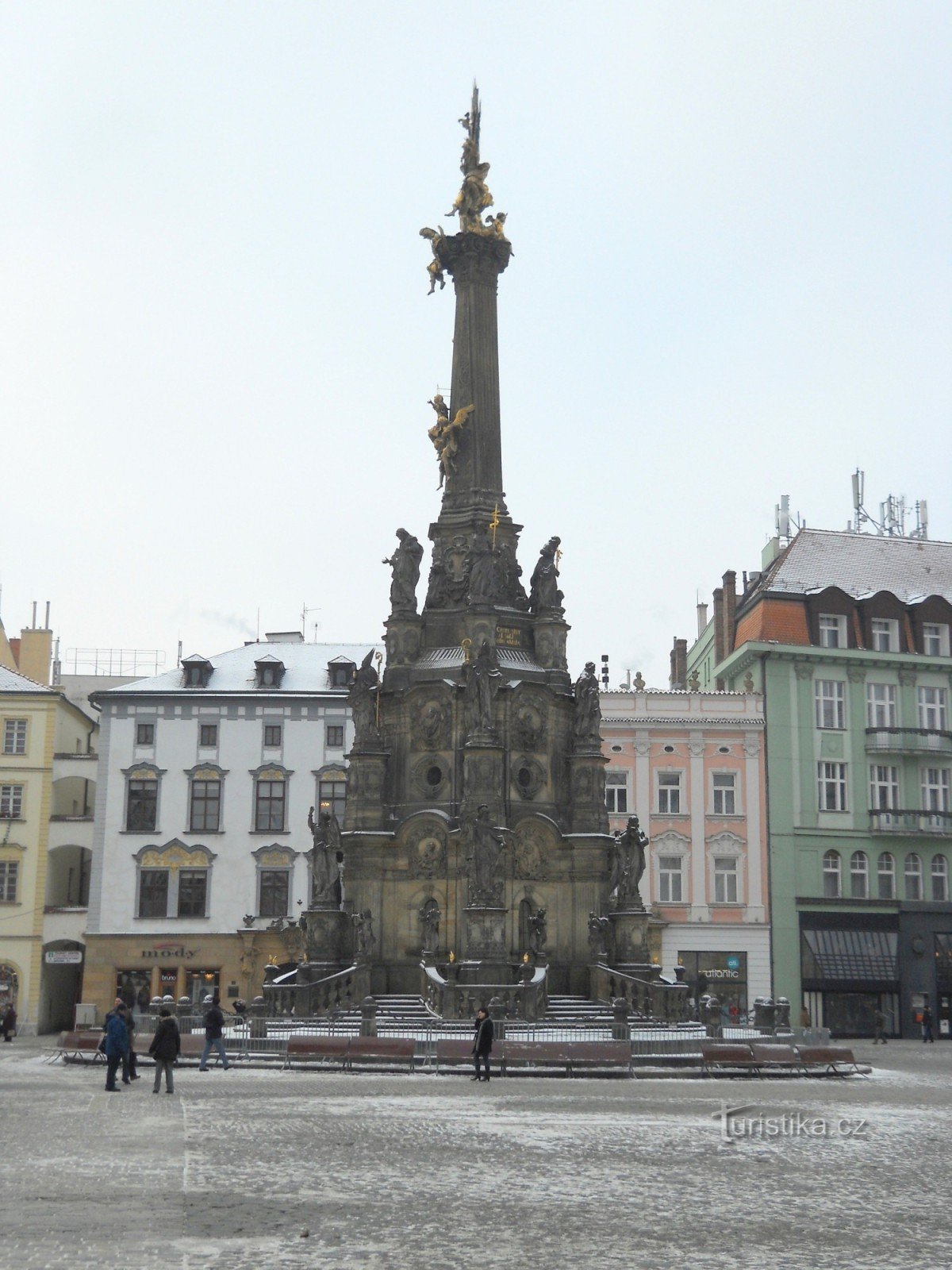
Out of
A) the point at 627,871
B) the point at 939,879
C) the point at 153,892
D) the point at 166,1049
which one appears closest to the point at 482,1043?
the point at 166,1049

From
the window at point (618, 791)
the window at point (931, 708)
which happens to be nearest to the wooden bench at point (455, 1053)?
the window at point (618, 791)

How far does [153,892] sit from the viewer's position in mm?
60125

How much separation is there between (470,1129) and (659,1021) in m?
15.7

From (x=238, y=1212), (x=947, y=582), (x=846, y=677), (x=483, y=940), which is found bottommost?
(x=238, y=1212)

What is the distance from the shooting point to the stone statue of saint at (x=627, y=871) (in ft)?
121

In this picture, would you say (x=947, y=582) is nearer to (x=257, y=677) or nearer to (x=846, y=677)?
(x=846, y=677)

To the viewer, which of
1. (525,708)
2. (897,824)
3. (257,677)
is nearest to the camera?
(525,708)

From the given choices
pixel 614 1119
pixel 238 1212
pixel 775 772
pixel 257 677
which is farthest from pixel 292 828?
pixel 238 1212

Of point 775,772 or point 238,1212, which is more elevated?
point 775,772

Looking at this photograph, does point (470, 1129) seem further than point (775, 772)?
No

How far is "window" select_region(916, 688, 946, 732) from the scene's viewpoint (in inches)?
2441

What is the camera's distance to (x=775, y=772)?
59406 millimetres

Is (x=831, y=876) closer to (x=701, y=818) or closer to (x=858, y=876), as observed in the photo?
(x=858, y=876)

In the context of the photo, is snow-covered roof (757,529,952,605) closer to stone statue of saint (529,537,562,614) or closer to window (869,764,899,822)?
window (869,764,899,822)
